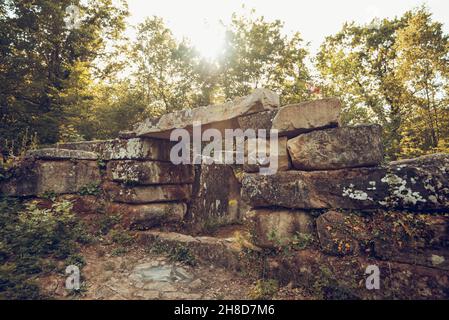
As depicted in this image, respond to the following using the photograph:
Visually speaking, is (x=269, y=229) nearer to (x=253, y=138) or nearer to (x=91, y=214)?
(x=253, y=138)

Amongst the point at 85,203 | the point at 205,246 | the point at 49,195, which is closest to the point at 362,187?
the point at 205,246

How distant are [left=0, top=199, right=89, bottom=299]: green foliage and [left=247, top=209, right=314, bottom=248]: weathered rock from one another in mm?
3014

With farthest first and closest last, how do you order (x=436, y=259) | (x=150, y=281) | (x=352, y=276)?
(x=150, y=281), (x=352, y=276), (x=436, y=259)

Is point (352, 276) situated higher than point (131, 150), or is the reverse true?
point (131, 150)

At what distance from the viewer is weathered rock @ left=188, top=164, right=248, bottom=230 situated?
7.20 meters

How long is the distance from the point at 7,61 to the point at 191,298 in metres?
9.76

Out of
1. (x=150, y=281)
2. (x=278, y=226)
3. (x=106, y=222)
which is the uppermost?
(x=278, y=226)

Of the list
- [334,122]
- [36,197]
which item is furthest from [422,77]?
[36,197]

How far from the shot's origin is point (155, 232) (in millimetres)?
5656

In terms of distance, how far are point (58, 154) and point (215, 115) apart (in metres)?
3.90

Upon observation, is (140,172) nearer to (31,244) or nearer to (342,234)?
(31,244)

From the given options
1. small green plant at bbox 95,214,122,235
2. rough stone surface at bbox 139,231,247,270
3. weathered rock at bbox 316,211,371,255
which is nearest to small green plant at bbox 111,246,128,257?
rough stone surface at bbox 139,231,247,270

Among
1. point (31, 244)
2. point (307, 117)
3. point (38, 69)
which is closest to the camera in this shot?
point (307, 117)

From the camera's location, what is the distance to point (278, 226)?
3.74m
